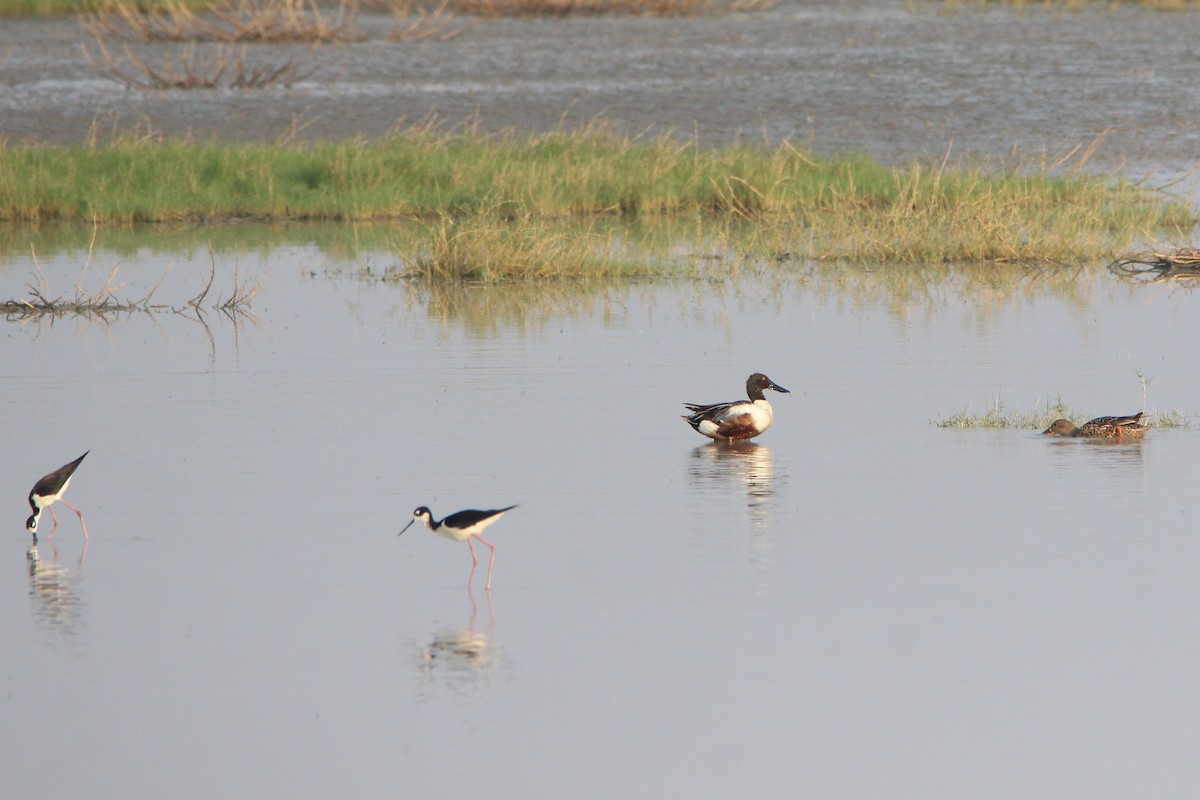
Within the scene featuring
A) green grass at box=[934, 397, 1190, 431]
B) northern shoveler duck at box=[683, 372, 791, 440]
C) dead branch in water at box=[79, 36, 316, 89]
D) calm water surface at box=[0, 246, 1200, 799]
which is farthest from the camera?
dead branch in water at box=[79, 36, 316, 89]

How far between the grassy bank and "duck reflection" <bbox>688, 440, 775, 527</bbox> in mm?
9447

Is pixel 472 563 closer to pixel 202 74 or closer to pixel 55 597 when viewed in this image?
pixel 55 597

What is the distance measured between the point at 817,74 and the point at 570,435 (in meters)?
26.3

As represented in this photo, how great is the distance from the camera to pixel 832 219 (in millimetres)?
22062

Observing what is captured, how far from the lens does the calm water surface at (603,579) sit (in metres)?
6.33

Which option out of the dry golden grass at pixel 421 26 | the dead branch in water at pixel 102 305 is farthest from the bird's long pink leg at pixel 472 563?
the dry golden grass at pixel 421 26

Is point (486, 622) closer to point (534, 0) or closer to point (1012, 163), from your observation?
point (1012, 163)

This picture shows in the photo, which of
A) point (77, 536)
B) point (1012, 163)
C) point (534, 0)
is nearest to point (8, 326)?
point (77, 536)

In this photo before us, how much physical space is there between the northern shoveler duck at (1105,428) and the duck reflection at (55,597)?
512cm

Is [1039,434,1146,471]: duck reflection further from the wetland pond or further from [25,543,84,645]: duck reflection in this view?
[25,543,84,645]: duck reflection

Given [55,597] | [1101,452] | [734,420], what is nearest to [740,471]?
[734,420]

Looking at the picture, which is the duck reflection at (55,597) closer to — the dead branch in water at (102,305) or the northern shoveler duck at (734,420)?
the northern shoveler duck at (734,420)

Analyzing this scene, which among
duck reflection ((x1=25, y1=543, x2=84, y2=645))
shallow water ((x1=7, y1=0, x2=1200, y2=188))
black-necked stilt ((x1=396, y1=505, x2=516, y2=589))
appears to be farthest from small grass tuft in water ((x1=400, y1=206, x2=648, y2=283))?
black-necked stilt ((x1=396, y1=505, x2=516, y2=589))

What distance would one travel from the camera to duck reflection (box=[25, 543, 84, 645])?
771cm
